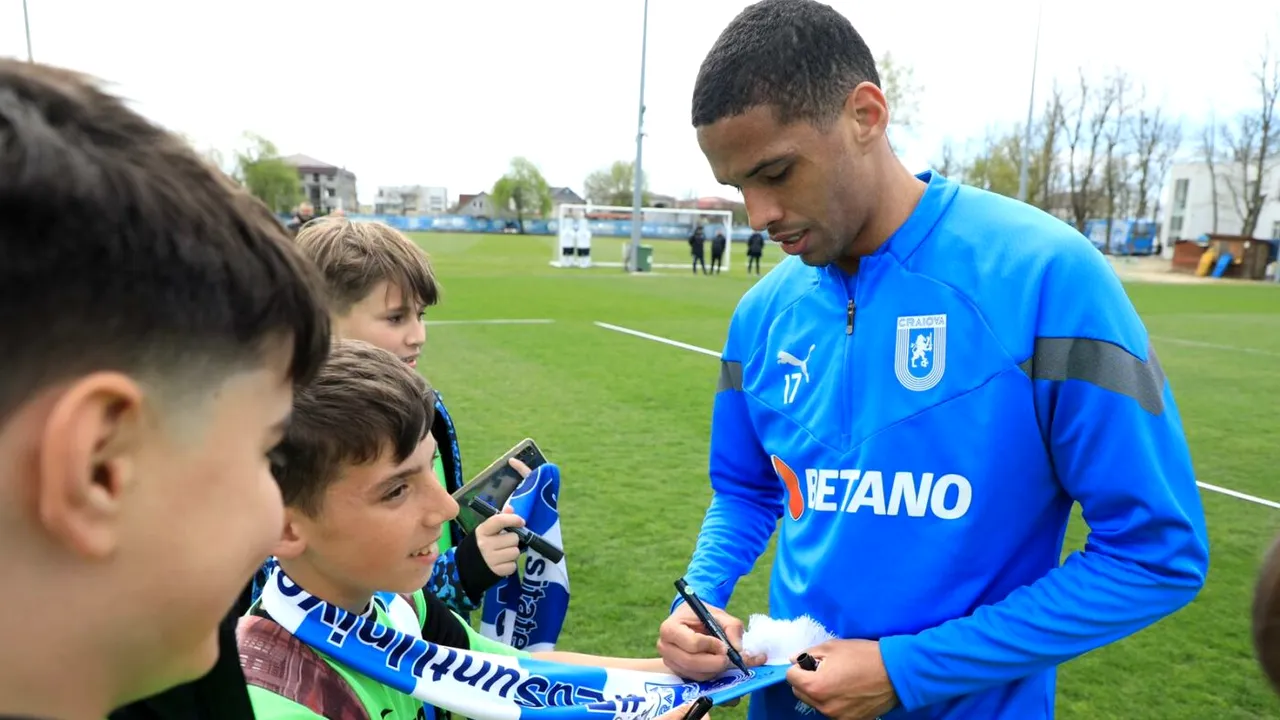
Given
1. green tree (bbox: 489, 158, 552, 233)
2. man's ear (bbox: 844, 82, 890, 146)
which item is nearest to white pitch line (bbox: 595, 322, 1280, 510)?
man's ear (bbox: 844, 82, 890, 146)

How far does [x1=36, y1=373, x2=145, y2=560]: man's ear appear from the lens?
591 mm

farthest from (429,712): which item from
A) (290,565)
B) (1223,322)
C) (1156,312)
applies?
(1156,312)

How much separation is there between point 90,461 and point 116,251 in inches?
6.0

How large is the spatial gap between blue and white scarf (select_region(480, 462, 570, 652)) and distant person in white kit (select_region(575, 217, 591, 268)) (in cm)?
3041

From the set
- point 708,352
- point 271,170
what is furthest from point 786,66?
point 271,170

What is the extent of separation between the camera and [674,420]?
8.52 metres

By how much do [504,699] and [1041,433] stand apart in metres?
1.22

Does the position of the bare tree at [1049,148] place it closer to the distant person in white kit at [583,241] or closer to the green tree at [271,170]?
the distant person in white kit at [583,241]

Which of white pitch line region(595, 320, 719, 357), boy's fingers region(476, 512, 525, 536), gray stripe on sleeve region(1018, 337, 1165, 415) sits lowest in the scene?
white pitch line region(595, 320, 719, 357)

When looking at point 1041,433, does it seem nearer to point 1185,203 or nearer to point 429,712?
point 429,712

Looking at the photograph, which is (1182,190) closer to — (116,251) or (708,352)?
(708,352)

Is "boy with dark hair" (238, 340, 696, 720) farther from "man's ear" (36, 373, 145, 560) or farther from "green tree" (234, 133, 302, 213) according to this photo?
"green tree" (234, 133, 302, 213)

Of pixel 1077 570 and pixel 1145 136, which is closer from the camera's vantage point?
pixel 1077 570

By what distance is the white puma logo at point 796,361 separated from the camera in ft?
6.31
